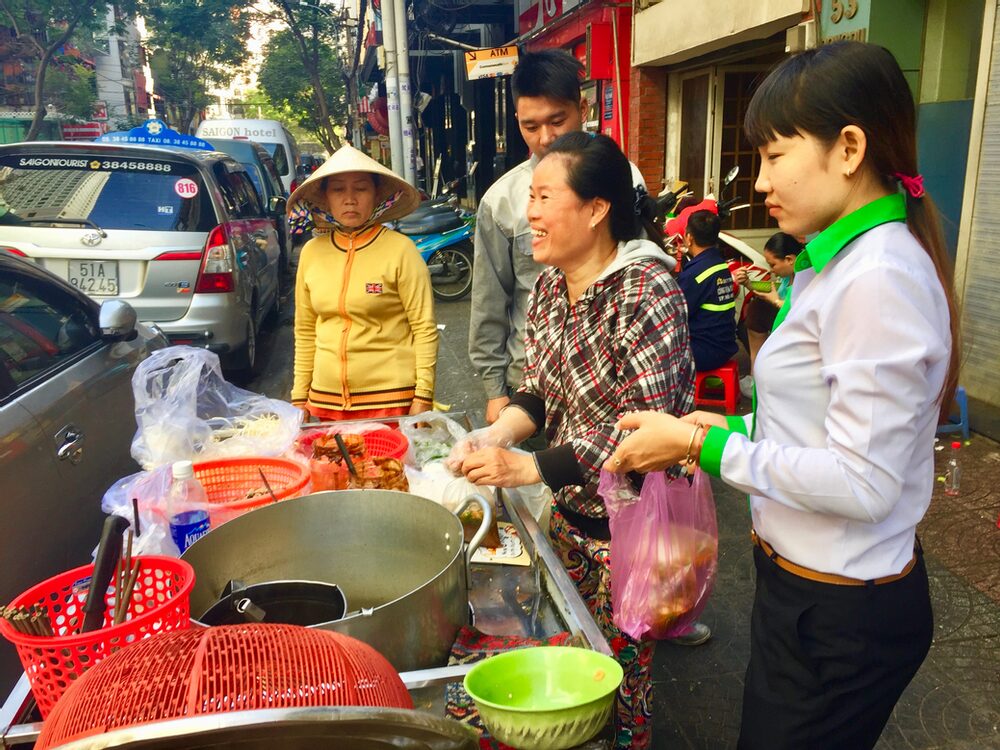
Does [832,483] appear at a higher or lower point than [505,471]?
higher

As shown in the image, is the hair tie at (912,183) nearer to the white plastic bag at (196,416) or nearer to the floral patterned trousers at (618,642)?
the floral patterned trousers at (618,642)

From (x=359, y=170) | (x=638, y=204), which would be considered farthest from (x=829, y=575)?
(x=359, y=170)

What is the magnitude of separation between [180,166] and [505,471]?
5167mm

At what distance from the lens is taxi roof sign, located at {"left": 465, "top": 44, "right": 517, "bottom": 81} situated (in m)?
11.9

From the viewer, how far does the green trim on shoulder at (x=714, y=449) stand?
1464mm

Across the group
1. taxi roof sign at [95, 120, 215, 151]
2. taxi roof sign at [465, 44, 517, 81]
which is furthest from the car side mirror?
taxi roof sign at [465, 44, 517, 81]

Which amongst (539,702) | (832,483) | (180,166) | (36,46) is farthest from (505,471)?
(36,46)

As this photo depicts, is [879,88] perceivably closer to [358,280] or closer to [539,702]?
[539,702]

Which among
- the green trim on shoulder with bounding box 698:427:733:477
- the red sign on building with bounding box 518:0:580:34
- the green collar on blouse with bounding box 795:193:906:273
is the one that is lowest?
the green trim on shoulder with bounding box 698:427:733:477

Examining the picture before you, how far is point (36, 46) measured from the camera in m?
19.2

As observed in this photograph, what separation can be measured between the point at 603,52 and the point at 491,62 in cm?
226

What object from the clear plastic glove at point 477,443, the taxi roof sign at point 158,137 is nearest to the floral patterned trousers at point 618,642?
the clear plastic glove at point 477,443

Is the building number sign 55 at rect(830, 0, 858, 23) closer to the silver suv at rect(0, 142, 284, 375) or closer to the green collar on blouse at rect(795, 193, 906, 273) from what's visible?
the silver suv at rect(0, 142, 284, 375)

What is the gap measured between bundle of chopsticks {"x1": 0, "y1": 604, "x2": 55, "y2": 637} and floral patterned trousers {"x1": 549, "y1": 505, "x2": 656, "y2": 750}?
1258 millimetres
